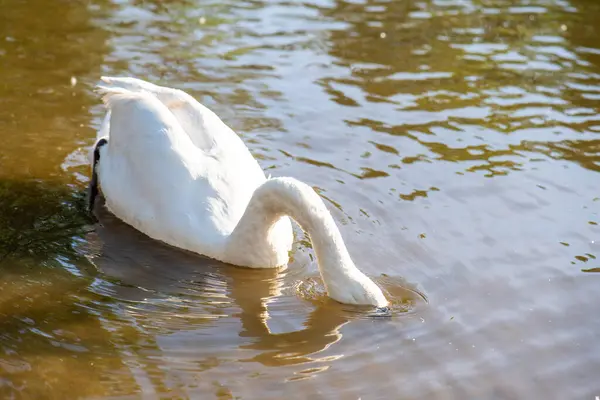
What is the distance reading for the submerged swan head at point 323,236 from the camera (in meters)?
5.95

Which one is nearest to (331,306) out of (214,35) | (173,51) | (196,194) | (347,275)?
A: (347,275)

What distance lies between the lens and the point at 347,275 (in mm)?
5949

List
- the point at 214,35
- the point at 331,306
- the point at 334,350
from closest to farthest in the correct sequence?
the point at 334,350
the point at 331,306
the point at 214,35

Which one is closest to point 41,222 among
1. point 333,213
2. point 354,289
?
point 333,213

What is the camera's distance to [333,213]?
7535 mm

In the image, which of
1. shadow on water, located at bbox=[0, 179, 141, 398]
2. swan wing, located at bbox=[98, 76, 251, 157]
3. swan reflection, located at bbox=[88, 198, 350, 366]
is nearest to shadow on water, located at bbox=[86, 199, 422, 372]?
swan reflection, located at bbox=[88, 198, 350, 366]

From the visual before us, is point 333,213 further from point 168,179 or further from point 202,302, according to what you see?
point 202,302

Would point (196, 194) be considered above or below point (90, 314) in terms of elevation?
above

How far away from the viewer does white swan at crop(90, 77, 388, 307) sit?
6.02 metres

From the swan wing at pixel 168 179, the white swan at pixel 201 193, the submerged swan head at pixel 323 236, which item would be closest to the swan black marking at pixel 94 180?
the white swan at pixel 201 193

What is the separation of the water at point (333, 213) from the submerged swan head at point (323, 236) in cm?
14

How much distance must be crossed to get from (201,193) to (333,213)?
1330mm

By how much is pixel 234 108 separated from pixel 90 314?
14.1 feet

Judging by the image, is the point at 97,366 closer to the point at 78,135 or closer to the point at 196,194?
the point at 196,194
